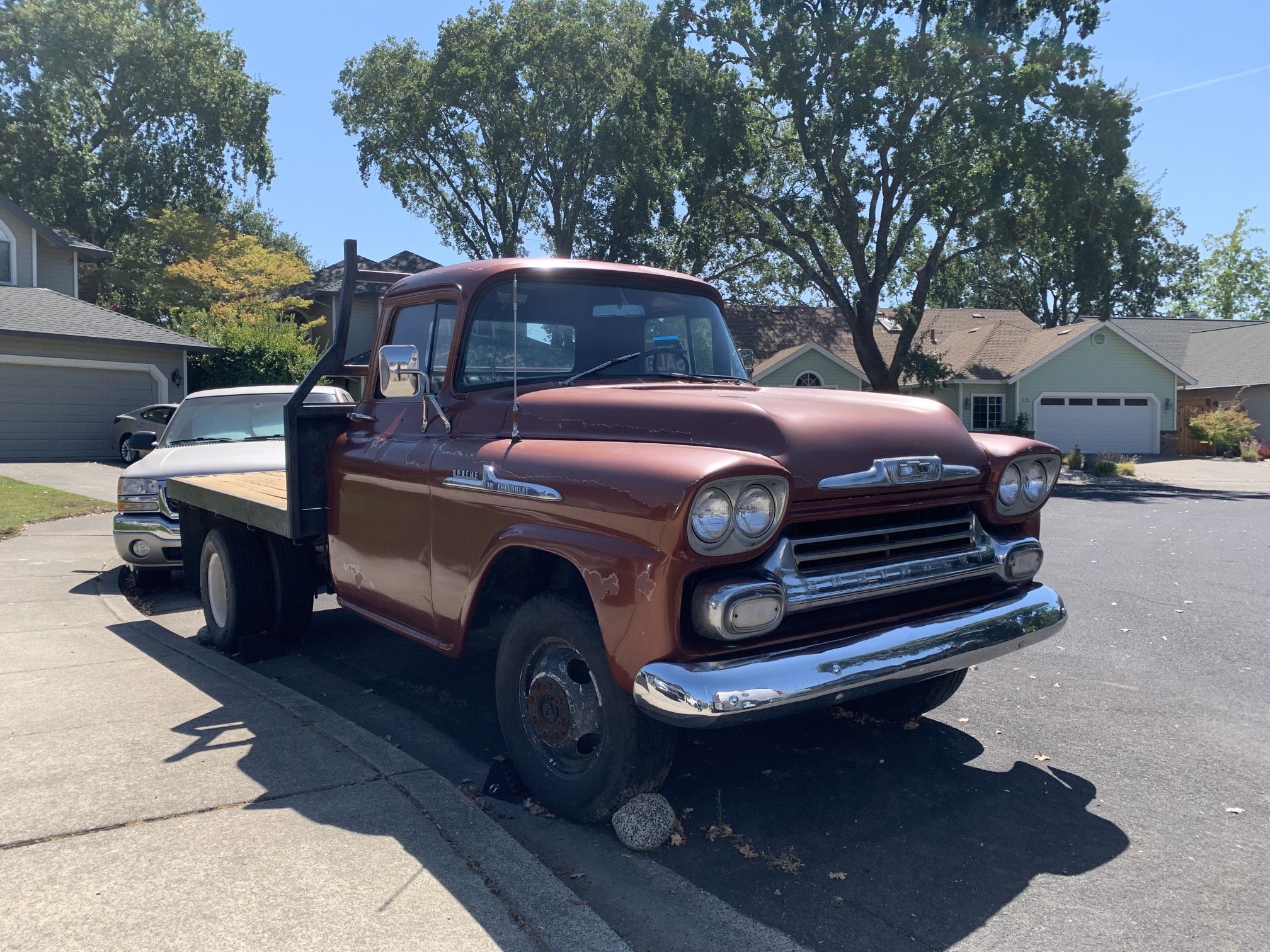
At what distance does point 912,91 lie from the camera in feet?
84.6

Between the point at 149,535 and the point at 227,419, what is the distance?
1622 millimetres

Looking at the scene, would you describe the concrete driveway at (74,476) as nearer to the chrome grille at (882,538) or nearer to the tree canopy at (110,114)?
the chrome grille at (882,538)

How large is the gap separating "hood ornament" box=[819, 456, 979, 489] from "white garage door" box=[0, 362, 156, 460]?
22.2 metres

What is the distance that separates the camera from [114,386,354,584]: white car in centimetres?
790

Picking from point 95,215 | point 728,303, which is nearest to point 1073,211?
point 728,303

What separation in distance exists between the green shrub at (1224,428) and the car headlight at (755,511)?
119 feet

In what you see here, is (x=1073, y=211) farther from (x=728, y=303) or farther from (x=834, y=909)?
(x=834, y=909)

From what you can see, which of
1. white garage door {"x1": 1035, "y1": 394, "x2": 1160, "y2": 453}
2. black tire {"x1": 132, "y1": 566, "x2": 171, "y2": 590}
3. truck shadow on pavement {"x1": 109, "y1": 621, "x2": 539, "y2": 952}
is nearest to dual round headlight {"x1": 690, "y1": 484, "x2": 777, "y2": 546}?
truck shadow on pavement {"x1": 109, "y1": 621, "x2": 539, "y2": 952}

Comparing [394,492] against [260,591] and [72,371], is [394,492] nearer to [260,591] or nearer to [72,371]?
[260,591]

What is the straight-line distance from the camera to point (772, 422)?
355 centimetres

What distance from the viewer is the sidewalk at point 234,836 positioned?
288 centimetres

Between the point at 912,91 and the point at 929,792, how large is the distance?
25.3 meters

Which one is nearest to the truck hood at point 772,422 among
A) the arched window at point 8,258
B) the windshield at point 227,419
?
the windshield at point 227,419

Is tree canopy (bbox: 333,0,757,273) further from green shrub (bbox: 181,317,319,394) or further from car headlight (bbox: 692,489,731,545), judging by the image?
car headlight (bbox: 692,489,731,545)
